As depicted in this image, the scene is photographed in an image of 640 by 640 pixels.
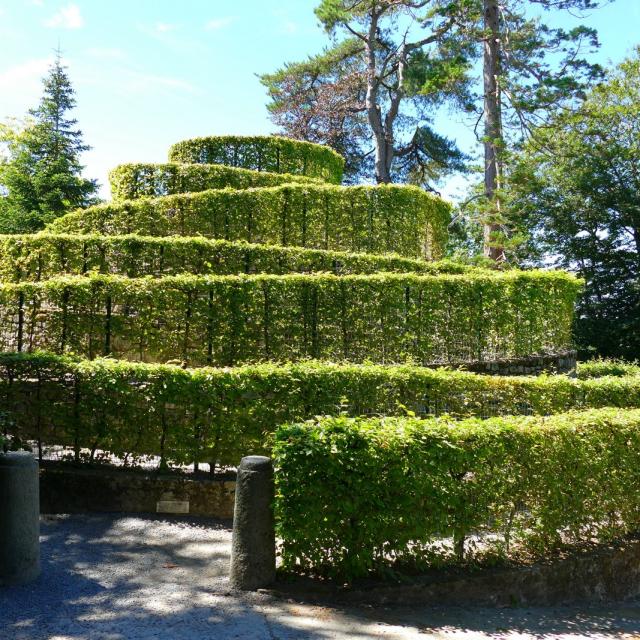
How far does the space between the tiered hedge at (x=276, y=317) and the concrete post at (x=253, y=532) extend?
16.6 ft

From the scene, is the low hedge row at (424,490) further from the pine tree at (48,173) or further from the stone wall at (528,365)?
the pine tree at (48,173)

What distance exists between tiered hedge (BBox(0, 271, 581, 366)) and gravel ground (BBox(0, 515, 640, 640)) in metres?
4.10

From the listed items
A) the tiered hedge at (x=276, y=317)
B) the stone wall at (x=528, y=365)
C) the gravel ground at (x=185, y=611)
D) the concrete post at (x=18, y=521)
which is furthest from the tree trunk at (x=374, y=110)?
the concrete post at (x=18, y=521)

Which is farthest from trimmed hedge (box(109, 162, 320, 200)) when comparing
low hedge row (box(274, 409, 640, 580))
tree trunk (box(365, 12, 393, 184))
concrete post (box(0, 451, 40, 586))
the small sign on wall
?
tree trunk (box(365, 12, 393, 184))

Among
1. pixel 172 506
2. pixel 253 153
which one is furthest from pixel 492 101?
pixel 172 506

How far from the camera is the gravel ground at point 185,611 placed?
16.1 feet

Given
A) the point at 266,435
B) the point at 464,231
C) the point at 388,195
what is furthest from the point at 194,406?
the point at 464,231

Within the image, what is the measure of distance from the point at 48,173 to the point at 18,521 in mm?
26553

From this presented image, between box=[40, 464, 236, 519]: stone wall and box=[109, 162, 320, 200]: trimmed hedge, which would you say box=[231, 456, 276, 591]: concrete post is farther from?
box=[109, 162, 320, 200]: trimmed hedge

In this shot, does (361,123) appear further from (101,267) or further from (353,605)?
(353,605)

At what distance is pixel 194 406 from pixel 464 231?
26.0m

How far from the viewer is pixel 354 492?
5.81 m

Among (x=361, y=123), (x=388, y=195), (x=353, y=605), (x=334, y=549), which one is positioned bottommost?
(x=353, y=605)

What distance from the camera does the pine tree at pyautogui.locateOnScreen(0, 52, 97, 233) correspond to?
91.2ft
